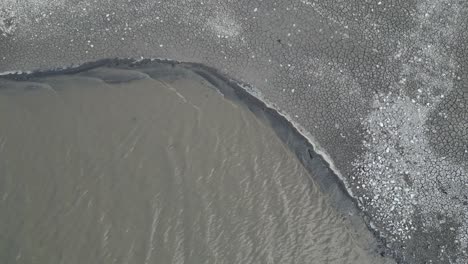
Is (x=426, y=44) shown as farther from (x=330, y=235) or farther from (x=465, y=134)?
(x=330, y=235)

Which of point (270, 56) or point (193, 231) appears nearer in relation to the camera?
point (193, 231)

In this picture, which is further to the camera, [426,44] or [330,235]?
[426,44]

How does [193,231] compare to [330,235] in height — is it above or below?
below

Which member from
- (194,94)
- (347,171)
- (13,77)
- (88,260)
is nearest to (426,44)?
(347,171)

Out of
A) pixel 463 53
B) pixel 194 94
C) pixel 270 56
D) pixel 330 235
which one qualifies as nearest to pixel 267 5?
pixel 270 56

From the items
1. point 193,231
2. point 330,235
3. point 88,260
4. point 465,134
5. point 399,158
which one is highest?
point 465,134

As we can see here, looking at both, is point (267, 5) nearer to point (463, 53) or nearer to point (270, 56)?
point (270, 56)
